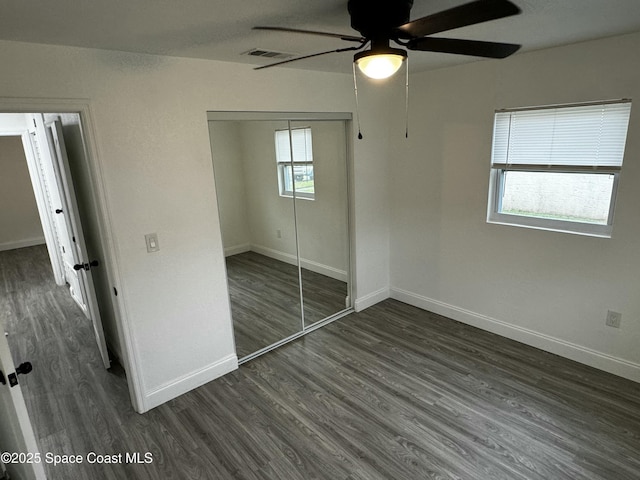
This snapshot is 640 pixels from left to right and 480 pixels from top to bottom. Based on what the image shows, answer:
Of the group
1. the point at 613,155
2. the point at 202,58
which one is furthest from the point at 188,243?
the point at 613,155

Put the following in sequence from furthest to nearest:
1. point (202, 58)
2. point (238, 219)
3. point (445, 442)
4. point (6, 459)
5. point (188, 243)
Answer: point (238, 219) < point (188, 243) < point (202, 58) < point (445, 442) < point (6, 459)

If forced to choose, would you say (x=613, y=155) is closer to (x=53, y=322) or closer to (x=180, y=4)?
(x=180, y=4)

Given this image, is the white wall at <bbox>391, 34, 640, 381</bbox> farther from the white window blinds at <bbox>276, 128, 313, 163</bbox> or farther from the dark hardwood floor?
the white window blinds at <bbox>276, 128, 313, 163</bbox>

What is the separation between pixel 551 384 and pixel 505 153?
1961 millimetres

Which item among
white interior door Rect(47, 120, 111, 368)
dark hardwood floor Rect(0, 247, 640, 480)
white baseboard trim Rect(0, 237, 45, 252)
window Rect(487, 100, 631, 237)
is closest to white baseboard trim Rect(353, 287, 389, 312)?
dark hardwood floor Rect(0, 247, 640, 480)

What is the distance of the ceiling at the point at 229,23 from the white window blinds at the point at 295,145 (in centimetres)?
88

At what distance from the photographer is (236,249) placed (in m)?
3.41

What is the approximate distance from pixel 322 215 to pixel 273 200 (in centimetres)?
60

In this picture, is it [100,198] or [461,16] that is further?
[100,198]

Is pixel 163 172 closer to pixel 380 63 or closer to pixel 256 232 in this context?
pixel 256 232

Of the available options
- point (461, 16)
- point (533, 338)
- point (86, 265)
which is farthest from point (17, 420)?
point (533, 338)

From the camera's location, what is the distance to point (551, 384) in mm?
2896

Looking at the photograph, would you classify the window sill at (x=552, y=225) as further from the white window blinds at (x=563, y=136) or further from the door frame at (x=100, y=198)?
the door frame at (x=100, y=198)

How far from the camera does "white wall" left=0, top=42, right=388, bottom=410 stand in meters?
2.21
